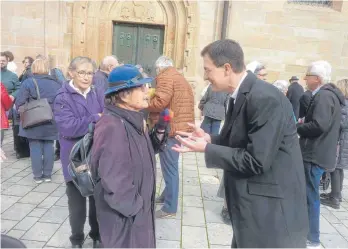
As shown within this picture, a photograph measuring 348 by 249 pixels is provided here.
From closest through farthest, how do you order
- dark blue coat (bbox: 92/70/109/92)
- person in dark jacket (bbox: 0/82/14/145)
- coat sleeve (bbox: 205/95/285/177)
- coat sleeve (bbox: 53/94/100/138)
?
coat sleeve (bbox: 205/95/285/177) → coat sleeve (bbox: 53/94/100/138) → dark blue coat (bbox: 92/70/109/92) → person in dark jacket (bbox: 0/82/14/145)

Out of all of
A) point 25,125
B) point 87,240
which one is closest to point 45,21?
point 25,125

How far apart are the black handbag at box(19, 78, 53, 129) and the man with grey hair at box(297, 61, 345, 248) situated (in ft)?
11.3

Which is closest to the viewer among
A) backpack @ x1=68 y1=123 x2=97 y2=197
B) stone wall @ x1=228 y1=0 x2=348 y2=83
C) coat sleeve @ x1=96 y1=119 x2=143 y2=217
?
coat sleeve @ x1=96 y1=119 x2=143 y2=217

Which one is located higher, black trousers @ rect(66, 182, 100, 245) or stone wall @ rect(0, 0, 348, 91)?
stone wall @ rect(0, 0, 348, 91)

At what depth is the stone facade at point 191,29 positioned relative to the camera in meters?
9.27

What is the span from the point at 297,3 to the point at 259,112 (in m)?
9.32

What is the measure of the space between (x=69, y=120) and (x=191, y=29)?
7270 mm

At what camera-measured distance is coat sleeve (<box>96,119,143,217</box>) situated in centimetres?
200

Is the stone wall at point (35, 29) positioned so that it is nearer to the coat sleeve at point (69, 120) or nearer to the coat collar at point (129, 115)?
the coat sleeve at point (69, 120)

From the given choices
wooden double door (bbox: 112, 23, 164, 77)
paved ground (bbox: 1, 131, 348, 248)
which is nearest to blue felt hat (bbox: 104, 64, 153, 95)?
paved ground (bbox: 1, 131, 348, 248)

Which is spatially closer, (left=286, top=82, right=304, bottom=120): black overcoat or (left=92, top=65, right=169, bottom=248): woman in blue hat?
(left=92, top=65, right=169, bottom=248): woman in blue hat

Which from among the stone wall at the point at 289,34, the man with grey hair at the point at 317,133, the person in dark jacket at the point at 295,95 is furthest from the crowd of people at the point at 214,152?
the stone wall at the point at 289,34

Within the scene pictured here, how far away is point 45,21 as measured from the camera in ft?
30.4

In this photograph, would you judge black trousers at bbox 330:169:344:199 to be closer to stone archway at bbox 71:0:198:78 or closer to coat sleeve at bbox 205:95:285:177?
coat sleeve at bbox 205:95:285:177
